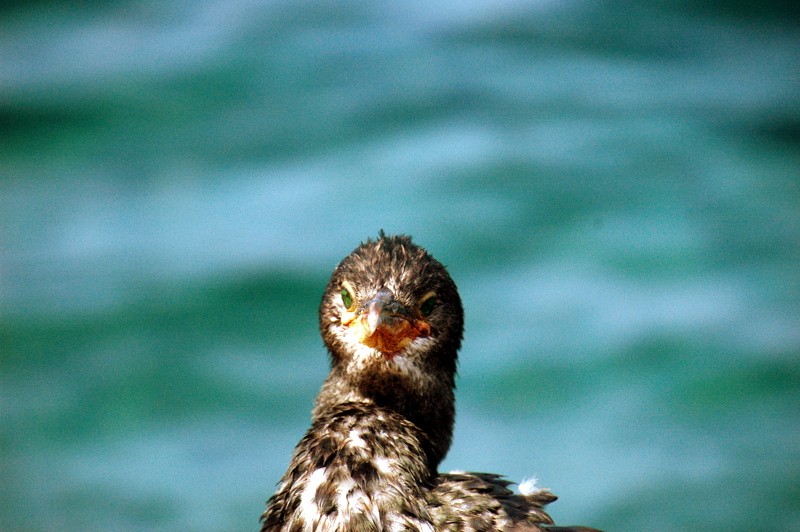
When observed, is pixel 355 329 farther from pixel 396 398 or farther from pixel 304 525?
pixel 304 525

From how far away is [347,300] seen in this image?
13.9 feet

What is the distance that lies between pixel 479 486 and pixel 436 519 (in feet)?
0.89

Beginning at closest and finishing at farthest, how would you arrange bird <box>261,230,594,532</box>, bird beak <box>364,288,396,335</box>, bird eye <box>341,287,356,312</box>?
bird <box>261,230,594,532</box>
bird beak <box>364,288,396,335</box>
bird eye <box>341,287,356,312</box>

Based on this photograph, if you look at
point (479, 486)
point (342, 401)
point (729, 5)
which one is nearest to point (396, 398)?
point (342, 401)

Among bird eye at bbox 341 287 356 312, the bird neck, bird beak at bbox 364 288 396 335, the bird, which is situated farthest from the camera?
bird eye at bbox 341 287 356 312

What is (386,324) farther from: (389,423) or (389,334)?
(389,423)

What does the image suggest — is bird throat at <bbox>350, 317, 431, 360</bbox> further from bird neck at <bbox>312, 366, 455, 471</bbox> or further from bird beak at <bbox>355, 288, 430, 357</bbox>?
bird neck at <bbox>312, 366, 455, 471</bbox>

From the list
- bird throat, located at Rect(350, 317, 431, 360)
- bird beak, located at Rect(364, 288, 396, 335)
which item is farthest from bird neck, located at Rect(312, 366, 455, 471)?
bird beak, located at Rect(364, 288, 396, 335)

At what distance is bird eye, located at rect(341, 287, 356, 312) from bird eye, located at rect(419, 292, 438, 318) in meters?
0.29

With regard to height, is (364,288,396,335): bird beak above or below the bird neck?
above

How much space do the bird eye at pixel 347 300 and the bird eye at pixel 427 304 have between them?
29 centimetres

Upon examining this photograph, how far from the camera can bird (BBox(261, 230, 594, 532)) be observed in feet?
12.0

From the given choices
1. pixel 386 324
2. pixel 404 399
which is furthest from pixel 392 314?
pixel 404 399

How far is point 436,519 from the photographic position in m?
3.63
